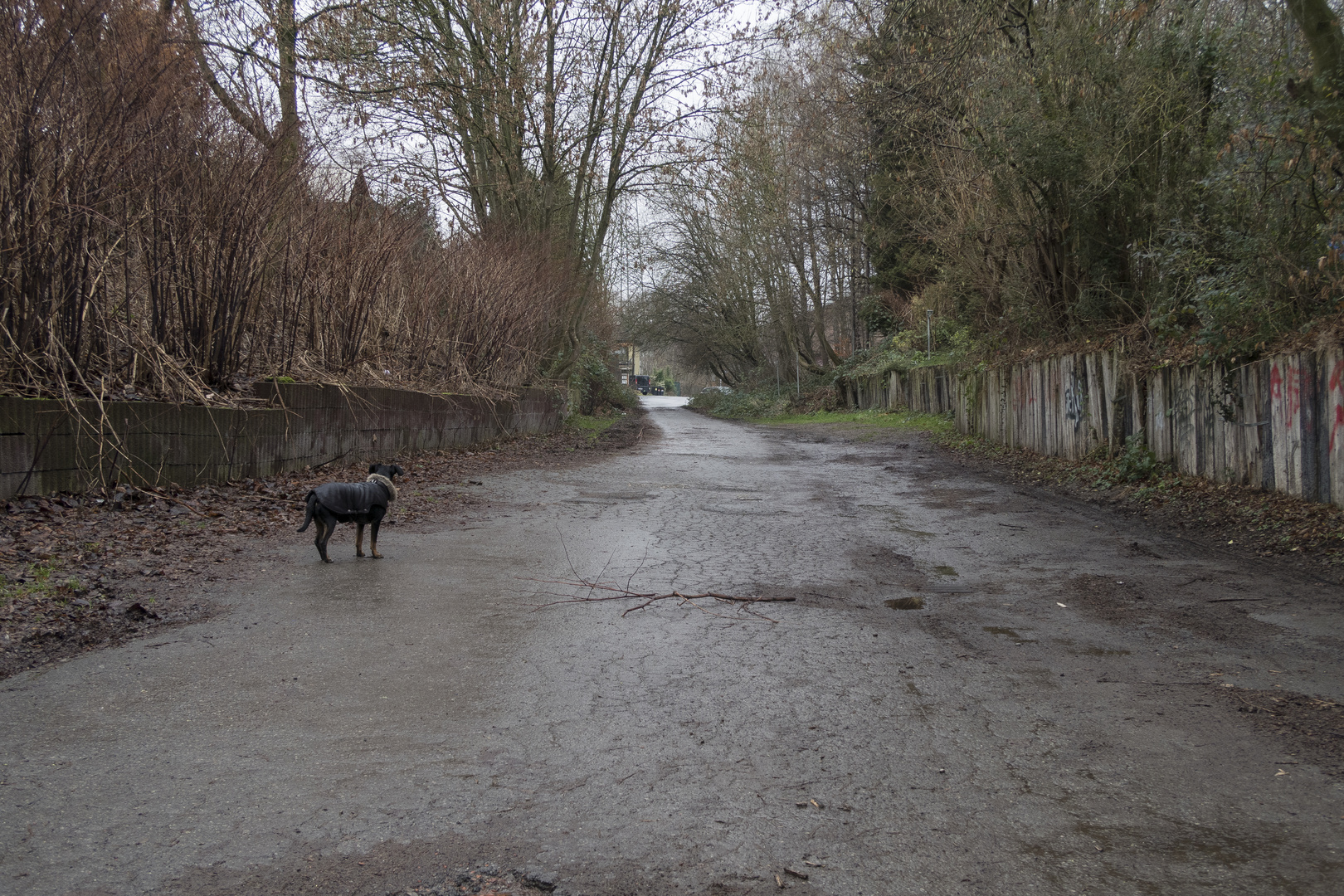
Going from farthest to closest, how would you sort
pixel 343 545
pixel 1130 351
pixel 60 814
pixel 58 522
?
1. pixel 1130 351
2. pixel 343 545
3. pixel 58 522
4. pixel 60 814

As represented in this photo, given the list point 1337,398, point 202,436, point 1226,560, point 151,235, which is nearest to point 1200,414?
point 1337,398

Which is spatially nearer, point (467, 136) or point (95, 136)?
point (95, 136)

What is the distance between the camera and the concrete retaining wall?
698 centimetres

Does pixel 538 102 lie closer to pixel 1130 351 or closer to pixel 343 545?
pixel 1130 351

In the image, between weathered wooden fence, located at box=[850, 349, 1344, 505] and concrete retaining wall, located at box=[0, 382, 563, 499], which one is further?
weathered wooden fence, located at box=[850, 349, 1344, 505]

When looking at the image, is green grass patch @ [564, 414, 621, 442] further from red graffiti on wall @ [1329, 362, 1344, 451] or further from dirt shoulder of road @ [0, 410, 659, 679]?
red graffiti on wall @ [1329, 362, 1344, 451]

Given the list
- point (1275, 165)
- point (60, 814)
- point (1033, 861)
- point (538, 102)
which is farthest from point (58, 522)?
point (538, 102)

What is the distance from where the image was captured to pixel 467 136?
67.4ft

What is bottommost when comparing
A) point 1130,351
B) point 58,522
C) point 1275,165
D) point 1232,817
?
point 1232,817

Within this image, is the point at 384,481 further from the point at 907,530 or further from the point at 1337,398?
the point at 1337,398

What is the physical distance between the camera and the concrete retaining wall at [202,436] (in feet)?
22.9

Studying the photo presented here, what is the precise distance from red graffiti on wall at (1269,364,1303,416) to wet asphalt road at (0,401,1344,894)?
2477 millimetres

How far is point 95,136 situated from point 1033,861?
886cm

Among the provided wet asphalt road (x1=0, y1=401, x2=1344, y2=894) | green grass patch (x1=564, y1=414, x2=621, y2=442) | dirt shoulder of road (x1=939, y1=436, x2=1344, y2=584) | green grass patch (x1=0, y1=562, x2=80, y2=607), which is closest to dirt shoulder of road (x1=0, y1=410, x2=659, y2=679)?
green grass patch (x1=0, y1=562, x2=80, y2=607)
